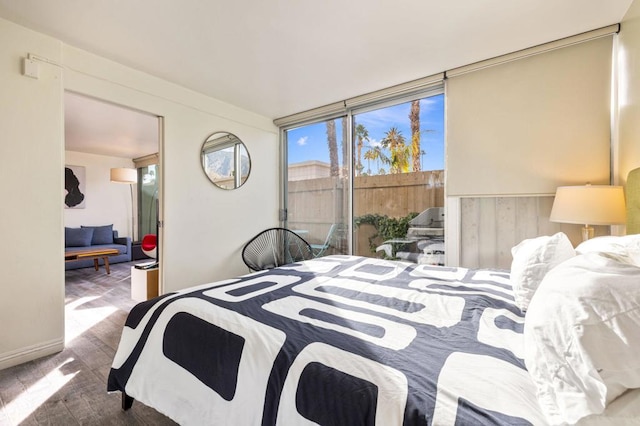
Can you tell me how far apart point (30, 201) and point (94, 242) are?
4.26 metres

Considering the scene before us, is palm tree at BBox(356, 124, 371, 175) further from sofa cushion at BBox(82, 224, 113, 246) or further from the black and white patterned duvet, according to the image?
sofa cushion at BBox(82, 224, 113, 246)

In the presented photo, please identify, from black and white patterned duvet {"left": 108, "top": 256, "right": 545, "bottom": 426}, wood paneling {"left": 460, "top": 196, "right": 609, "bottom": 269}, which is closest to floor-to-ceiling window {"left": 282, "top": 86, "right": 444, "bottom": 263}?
wood paneling {"left": 460, "top": 196, "right": 609, "bottom": 269}

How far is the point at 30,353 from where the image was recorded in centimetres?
212

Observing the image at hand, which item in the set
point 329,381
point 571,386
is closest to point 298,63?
point 329,381

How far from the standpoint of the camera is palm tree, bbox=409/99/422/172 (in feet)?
10.2

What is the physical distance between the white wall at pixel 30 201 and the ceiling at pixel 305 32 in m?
0.33

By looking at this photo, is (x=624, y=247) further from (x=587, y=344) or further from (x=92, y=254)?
(x=92, y=254)

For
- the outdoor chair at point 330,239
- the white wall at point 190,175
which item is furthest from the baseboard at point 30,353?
the outdoor chair at point 330,239

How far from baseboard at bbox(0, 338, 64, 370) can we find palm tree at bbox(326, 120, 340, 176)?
3.03 m

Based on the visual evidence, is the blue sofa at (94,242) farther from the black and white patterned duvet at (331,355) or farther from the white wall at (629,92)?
the white wall at (629,92)

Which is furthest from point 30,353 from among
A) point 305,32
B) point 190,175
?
point 305,32

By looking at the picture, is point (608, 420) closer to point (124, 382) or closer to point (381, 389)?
point (381, 389)

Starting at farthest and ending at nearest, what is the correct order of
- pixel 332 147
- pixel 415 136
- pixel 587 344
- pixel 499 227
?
pixel 332 147 → pixel 415 136 → pixel 499 227 → pixel 587 344

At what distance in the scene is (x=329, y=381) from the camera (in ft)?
2.86
